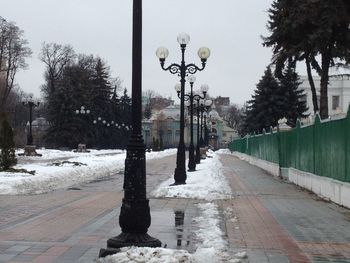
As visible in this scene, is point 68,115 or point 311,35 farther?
point 68,115

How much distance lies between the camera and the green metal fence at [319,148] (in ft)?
47.2

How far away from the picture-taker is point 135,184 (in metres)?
8.00

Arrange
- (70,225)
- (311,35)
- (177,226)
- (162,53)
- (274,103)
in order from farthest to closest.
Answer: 1. (274,103)
2. (311,35)
3. (162,53)
4. (177,226)
5. (70,225)

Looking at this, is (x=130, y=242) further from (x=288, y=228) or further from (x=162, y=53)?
(x=162, y=53)

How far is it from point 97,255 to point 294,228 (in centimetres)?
435

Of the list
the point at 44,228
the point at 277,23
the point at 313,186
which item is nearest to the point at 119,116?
the point at 277,23

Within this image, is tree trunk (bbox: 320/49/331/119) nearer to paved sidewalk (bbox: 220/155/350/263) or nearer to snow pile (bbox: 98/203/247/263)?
paved sidewalk (bbox: 220/155/350/263)

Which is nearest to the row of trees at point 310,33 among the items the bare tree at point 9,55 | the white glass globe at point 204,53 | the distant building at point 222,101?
the white glass globe at point 204,53

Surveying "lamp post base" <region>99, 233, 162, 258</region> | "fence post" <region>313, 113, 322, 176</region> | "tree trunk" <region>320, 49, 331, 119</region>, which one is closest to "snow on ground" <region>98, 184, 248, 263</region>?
"lamp post base" <region>99, 233, 162, 258</region>

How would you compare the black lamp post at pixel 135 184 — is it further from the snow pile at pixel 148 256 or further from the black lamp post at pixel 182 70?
the black lamp post at pixel 182 70

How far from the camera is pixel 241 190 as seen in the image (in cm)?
1959

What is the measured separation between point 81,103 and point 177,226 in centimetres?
7825

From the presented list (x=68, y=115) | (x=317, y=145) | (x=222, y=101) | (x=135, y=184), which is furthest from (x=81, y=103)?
(x=222, y=101)

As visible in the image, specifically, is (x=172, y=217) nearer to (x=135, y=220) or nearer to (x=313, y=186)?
(x=135, y=220)
